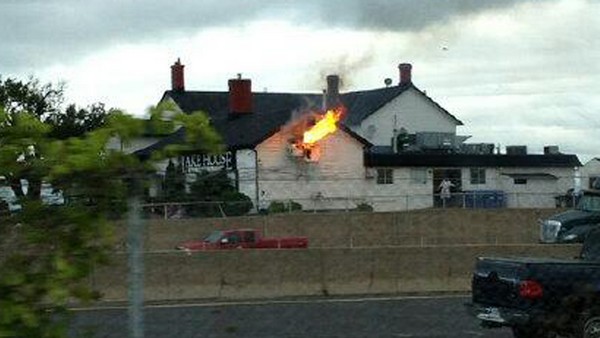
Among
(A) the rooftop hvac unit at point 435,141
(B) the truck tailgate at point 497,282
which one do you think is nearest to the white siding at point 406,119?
(A) the rooftop hvac unit at point 435,141

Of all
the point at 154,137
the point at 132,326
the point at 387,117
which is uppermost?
the point at 387,117

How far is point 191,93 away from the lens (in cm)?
7006

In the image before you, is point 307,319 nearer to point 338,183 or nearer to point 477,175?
point 338,183

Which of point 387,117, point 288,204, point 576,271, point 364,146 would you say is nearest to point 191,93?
point 387,117

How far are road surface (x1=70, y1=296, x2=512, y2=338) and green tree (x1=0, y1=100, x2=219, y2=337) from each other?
25.7 ft

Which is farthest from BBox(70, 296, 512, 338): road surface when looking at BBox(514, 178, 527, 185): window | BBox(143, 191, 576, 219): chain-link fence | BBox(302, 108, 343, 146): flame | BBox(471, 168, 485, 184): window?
BBox(514, 178, 527, 185): window

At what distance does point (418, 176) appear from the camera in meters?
52.7

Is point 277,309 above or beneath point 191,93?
beneath

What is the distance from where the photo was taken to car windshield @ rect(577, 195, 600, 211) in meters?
29.6

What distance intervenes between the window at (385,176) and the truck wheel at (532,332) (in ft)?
A: 130

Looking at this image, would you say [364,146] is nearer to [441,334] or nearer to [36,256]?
[441,334]

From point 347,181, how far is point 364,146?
767 centimetres

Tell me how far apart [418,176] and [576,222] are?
23077 millimetres

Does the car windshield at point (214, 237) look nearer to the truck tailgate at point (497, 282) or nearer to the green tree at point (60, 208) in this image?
the truck tailgate at point (497, 282)
